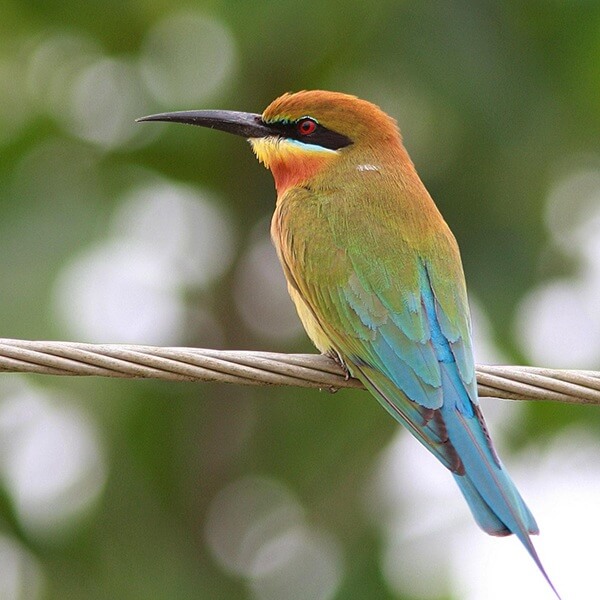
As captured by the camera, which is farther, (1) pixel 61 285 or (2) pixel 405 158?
(1) pixel 61 285

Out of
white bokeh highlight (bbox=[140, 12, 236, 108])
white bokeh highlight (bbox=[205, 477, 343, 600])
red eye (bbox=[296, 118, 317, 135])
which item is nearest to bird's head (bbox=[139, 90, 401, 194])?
red eye (bbox=[296, 118, 317, 135])

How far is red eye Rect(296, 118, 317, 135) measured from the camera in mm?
4832

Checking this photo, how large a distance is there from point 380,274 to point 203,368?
1.00 meters

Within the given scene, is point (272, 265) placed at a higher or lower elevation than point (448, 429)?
lower

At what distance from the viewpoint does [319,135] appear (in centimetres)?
482

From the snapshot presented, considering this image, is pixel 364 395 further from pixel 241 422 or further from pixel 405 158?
pixel 405 158

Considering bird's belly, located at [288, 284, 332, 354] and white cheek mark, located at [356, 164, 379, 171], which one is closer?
bird's belly, located at [288, 284, 332, 354]

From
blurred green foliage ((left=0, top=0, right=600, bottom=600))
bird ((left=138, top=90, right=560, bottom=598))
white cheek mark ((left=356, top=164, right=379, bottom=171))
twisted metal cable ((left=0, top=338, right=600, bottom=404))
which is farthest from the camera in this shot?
blurred green foliage ((left=0, top=0, right=600, bottom=600))

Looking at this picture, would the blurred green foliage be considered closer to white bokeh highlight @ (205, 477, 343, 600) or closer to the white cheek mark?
white bokeh highlight @ (205, 477, 343, 600)

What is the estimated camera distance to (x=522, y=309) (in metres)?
6.46

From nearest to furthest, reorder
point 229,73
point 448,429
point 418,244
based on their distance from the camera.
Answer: point 448,429
point 418,244
point 229,73

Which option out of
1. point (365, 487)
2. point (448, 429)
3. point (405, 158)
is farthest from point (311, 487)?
point (448, 429)

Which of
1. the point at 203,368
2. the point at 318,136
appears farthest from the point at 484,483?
the point at 318,136

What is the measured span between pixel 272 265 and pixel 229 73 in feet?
3.28
